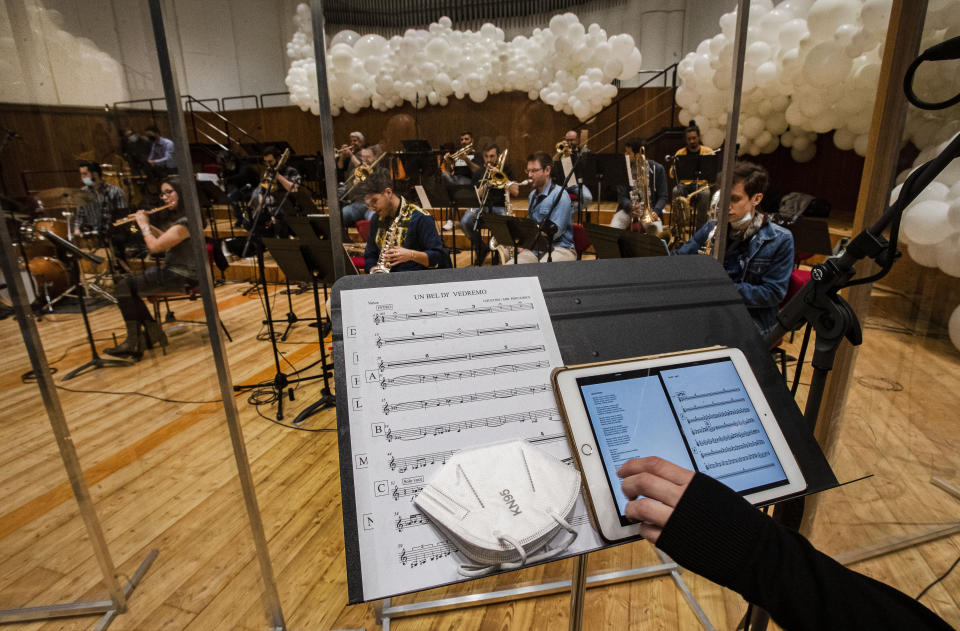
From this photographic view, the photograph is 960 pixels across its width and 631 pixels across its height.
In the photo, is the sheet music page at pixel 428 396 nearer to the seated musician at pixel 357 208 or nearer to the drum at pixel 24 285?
the drum at pixel 24 285

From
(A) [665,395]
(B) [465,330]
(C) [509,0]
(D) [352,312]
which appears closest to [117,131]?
(D) [352,312]

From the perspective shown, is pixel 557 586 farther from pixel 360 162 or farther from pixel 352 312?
pixel 360 162

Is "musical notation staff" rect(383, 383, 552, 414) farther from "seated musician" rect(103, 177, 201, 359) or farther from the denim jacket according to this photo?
the denim jacket

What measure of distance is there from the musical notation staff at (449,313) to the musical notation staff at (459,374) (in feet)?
0.32

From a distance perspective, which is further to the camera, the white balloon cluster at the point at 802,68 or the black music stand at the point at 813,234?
the white balloon cluster at the point at 802,68

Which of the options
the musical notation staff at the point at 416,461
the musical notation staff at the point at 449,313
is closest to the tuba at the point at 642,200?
the musical notation staff at the point at 449,313

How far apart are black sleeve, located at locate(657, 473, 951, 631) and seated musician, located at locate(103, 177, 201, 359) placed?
1.19m

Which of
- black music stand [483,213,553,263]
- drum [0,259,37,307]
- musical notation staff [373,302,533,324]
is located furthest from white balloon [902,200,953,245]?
drum [0,259,37,307]

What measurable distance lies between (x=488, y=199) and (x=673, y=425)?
14.1ft

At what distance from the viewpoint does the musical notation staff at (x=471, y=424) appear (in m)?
0.73

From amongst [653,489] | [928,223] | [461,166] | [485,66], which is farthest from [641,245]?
[485,66]

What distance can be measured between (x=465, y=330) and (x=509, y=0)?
17.8ft

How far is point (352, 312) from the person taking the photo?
30.9 inches

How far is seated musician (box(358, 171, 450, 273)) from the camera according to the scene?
3014 mm
